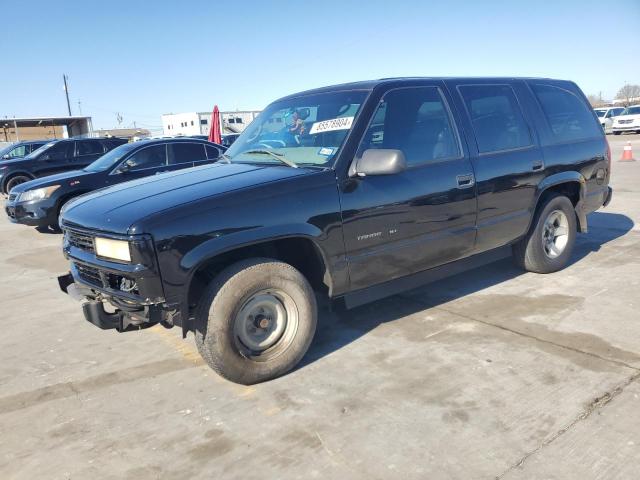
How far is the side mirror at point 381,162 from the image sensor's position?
11.3ft

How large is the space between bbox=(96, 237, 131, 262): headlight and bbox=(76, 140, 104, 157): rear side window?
36.8 ft

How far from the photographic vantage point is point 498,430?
276 centimetres

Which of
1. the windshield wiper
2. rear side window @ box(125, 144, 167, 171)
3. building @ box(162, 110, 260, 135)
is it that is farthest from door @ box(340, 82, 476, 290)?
building @ box(162, 110, 260, 135)

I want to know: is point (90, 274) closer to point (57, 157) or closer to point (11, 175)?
point (57, 157)

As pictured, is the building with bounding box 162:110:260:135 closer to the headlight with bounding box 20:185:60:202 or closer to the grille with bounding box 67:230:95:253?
the headlight with bounding box 20:185:60:202

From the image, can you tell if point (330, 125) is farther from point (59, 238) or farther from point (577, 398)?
point (59, 238)

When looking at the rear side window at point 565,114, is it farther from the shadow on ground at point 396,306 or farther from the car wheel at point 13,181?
the car wheel at point 13,181

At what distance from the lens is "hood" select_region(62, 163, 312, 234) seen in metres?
3.09

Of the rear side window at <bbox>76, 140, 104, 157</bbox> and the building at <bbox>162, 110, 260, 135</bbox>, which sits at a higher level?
the building at <bbox>162, 110, 260, 135</bbox>

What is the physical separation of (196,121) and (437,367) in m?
52.5

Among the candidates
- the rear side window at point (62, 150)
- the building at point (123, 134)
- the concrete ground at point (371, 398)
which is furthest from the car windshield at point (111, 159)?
the building at point (123, 134)

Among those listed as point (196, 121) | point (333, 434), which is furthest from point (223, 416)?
point (196, 121)

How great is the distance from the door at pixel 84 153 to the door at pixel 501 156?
36.8ft

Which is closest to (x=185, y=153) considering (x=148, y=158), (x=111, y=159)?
(x=148, y=158)
